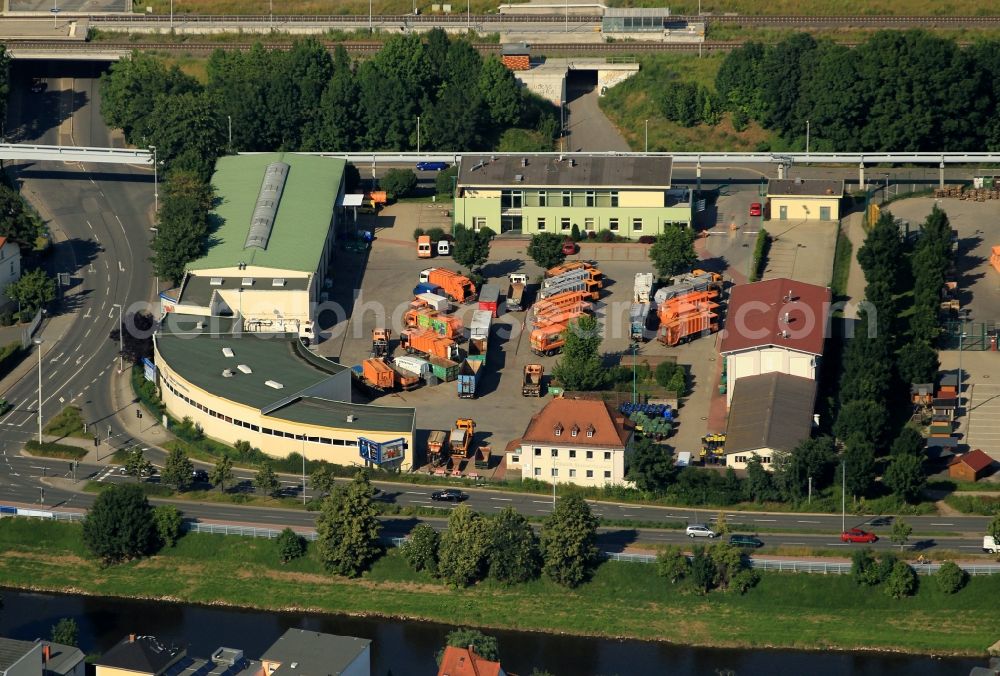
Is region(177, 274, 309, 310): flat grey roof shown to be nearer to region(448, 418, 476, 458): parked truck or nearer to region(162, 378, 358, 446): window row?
region(162, 378, 358, 446): window row

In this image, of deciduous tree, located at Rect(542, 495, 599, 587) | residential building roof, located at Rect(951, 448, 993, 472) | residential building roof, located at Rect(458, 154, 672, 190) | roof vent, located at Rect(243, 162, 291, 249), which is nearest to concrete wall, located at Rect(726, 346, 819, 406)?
residential building roof, located at Rect(951, 448, 993, 472)

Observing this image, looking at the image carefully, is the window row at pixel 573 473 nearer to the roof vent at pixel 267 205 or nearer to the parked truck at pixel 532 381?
the parked truck at pixel 532 381

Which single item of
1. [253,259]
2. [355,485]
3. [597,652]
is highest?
[253,259]

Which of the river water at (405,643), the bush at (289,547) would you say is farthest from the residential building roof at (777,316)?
the bush at (289,547)

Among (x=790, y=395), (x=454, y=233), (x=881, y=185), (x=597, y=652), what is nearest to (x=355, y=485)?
(x=597, y=652)

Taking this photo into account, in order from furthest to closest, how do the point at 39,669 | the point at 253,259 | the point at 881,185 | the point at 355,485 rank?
the point at 881,185, the point at 253,259, the point at 355,485, the point at 39,669

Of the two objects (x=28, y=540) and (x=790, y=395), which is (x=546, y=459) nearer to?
(x=790, y=395)

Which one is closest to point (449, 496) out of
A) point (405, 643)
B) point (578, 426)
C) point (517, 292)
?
point (578, 426)
